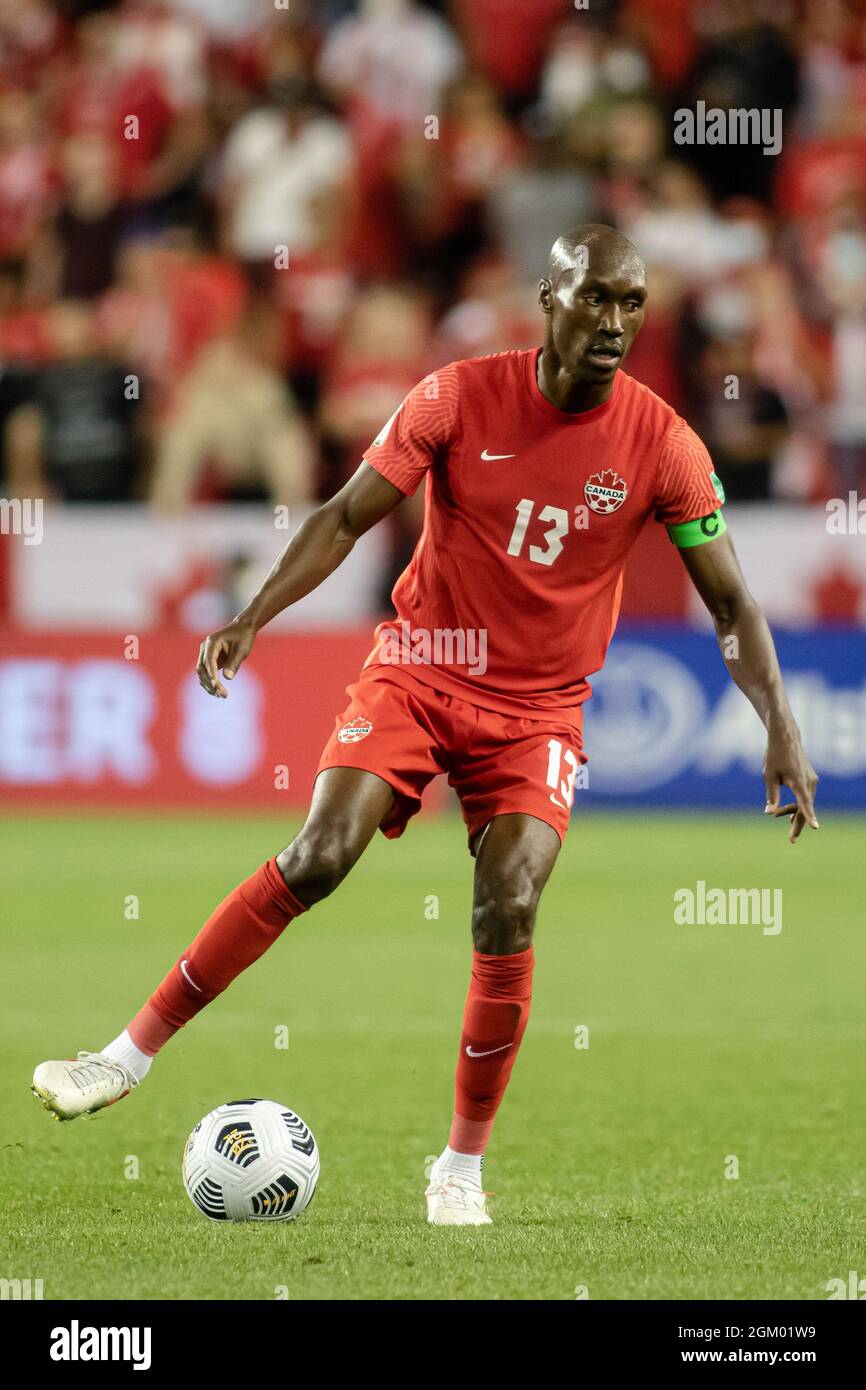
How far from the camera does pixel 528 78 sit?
16.6 m

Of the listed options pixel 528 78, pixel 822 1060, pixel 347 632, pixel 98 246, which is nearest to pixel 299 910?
pixel 822 1060

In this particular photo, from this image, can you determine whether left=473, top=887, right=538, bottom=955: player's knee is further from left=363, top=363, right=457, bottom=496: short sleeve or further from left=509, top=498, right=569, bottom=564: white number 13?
left=363, top=363, right=457, bottom=496: short sleeve

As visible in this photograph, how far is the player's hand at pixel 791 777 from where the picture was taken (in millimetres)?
5090

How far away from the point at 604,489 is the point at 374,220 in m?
11.0

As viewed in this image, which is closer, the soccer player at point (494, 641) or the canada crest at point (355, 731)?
the soccer player at point (494, 641)

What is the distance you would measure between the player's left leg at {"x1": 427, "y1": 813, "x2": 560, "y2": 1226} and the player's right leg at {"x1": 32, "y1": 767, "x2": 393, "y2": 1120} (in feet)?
1.05

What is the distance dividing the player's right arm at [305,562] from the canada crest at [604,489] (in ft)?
1.53

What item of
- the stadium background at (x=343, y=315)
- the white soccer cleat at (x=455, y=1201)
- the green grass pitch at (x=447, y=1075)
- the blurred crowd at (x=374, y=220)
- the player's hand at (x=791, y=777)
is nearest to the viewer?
the green grass pitch at (x=447, y=1075)

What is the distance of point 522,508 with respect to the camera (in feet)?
17.4

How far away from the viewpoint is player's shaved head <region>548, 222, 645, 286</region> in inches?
197

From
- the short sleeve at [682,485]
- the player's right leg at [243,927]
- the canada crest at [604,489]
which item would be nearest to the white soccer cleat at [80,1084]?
the player's right leg at [243,927]

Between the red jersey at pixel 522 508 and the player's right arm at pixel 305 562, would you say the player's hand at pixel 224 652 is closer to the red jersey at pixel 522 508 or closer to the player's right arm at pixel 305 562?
the player's right arm at pixel 305 562

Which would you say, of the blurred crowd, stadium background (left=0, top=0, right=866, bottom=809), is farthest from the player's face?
the blurred crowd

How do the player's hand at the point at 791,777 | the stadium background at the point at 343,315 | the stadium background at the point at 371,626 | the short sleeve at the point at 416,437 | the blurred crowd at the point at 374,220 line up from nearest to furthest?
the player's hand at the point at 791,777 → the short sleeve at the point at 416,437 → the stadium background at the point at 371,626 → the stadium background at the point at 343,315 → the blurred crowd at the point at 374,220
